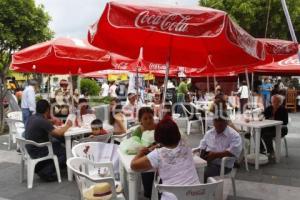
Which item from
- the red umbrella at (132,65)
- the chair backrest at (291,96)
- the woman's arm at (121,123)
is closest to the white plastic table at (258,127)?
the red umbrella at (132,65)

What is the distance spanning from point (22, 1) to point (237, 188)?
11.5 m

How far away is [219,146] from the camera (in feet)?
16.0

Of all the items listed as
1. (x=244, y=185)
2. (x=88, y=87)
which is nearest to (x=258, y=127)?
(x=244, y=185)

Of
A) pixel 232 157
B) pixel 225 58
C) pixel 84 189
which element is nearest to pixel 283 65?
pixel 225 58

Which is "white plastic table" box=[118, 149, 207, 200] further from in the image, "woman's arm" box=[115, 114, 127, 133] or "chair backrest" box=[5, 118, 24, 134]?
"chair backrest" box=[5, 118, 24, 134]

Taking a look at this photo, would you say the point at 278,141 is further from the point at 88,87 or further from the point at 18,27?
the point at 88,87

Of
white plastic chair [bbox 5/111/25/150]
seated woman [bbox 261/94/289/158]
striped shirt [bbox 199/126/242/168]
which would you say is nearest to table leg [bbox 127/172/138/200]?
striped shirt [bbox 199/126/242/168]

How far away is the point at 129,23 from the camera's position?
11.5 ft

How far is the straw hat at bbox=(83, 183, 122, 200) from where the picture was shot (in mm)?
3539

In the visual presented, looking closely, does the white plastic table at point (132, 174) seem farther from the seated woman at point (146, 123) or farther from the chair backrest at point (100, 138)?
the chair backrest at point (100, 138)

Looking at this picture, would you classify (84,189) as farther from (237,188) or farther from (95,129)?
→ (237,188)

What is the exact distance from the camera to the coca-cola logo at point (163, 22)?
3.50 m

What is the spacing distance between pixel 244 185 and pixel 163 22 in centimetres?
345

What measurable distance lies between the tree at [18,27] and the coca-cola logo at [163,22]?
10.4 metres
